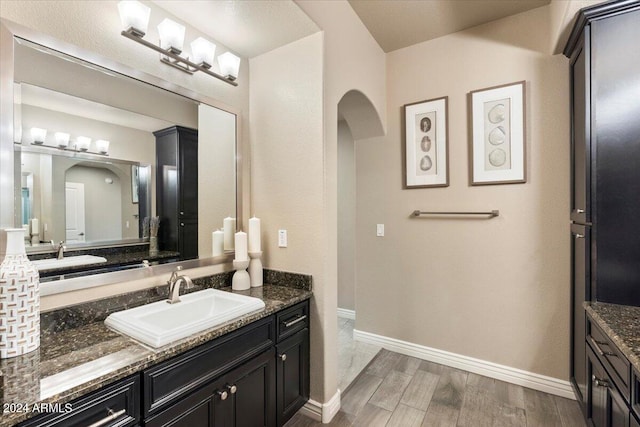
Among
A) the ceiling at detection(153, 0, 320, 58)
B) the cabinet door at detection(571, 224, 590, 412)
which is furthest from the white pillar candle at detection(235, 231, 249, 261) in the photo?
the cabinet door at detection(571, 224, 590, 412)

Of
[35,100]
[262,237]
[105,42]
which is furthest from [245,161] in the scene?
[35,100]

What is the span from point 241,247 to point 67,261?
0.88m

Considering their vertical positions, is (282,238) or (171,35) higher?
(171,35)

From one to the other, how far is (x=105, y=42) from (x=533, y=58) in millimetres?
2775

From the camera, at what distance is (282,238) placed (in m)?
2.11

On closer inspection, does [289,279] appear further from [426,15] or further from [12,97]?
[426,15]

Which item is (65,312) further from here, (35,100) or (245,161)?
(245,161)

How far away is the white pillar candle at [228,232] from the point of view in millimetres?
2123

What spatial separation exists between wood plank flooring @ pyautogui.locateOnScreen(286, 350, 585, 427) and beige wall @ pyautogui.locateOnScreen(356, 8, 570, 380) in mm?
222

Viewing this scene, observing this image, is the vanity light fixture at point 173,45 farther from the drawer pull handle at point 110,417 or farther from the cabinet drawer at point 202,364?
the drawer pull handle at point 110,417

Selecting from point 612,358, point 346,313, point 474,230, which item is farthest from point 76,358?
point 346,313

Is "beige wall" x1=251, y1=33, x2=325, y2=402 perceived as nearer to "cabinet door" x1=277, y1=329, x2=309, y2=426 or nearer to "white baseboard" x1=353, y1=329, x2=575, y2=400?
"cabinet door" x1=277, y1=329, x2=309, y2=426

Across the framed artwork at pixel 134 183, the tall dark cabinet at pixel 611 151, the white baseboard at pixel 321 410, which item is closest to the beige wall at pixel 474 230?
the tall dark cabinet at pixel 611 151

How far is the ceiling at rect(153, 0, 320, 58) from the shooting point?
172cm
